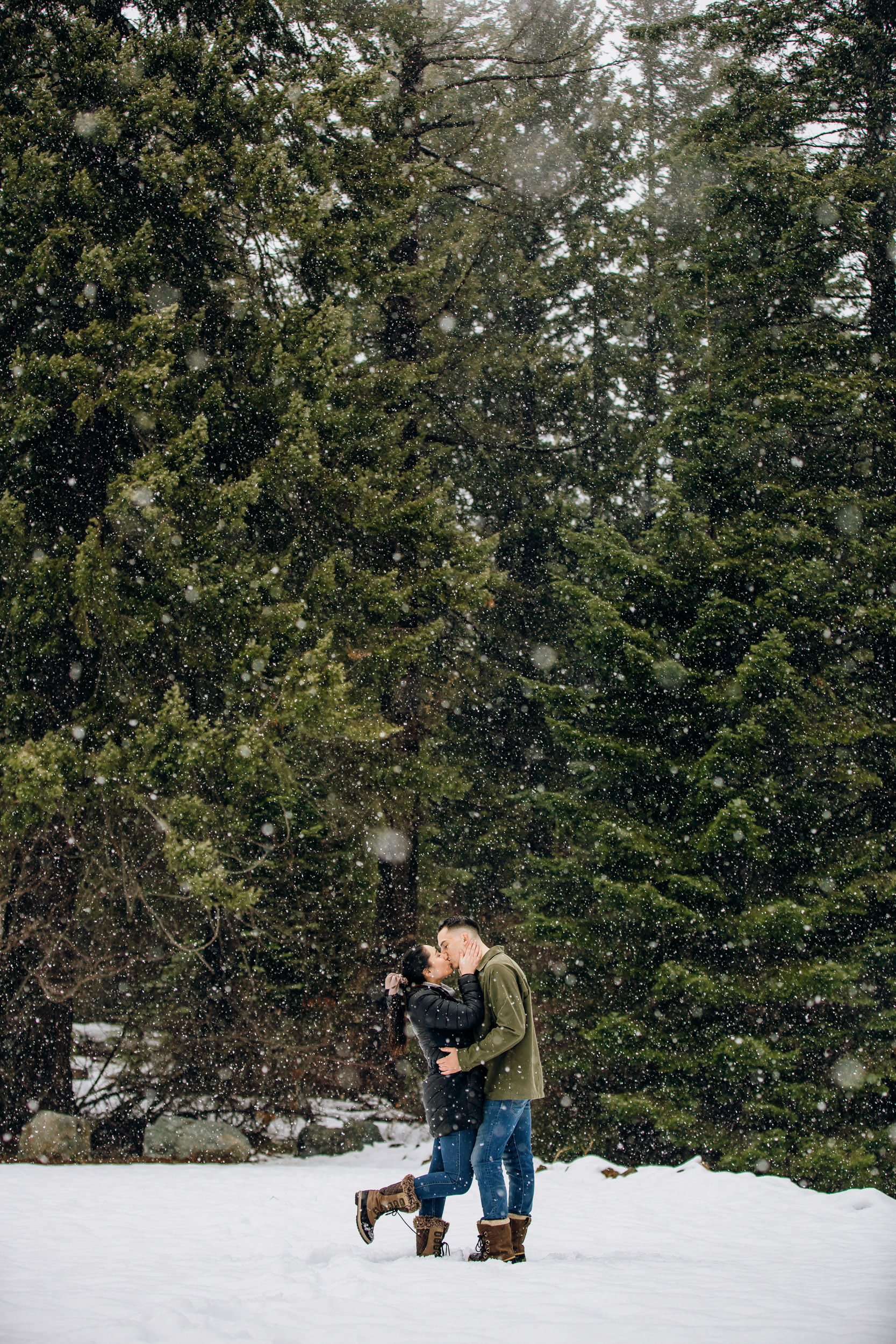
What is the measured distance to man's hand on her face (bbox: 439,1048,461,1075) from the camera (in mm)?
4648

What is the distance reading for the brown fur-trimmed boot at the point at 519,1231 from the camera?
16.0 feet

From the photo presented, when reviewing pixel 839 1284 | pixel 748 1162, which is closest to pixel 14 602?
pixel 839 1284

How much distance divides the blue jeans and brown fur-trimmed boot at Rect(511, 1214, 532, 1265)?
371 mm

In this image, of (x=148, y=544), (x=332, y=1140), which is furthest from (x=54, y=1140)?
(x=148, y=544)

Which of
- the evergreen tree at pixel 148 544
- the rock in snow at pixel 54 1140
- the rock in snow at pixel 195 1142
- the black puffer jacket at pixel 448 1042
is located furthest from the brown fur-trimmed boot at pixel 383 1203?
the rock in snow at pixel 195 1142

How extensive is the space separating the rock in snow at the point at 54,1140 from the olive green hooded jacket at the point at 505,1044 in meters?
5.75

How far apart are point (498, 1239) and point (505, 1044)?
1017mm

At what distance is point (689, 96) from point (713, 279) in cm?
1033

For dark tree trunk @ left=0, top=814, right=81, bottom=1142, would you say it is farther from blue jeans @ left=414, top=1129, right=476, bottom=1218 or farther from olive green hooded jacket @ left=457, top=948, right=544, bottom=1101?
olive green hooded jacket @ left=457, top=948, right=544, bottom=1101

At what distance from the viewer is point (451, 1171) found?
477 centimetres

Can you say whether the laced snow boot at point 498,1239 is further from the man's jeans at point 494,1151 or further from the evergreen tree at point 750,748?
the evergreen tree at point 750,748

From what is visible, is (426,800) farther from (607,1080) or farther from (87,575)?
(87,575)

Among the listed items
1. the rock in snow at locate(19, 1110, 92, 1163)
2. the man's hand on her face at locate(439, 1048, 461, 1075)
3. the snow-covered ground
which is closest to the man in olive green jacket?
the man's hand on her face at locate(439, 1048, 461, 1075)

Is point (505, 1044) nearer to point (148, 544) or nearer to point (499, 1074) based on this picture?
point (499, 1074)
